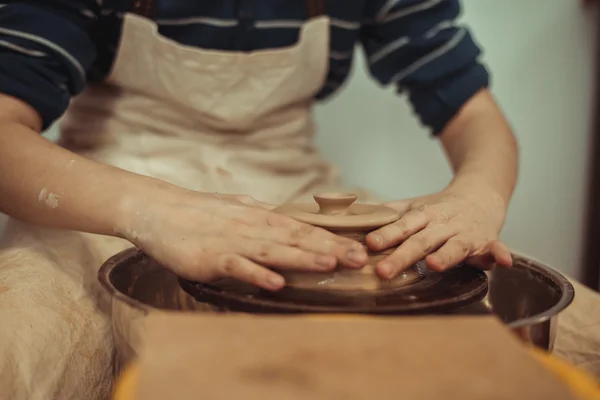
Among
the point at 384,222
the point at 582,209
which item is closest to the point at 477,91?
the point at 384,222

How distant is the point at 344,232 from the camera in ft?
1.83

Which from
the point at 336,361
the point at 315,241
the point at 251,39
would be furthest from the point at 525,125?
the point at 336,361

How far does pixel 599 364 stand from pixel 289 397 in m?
0.50

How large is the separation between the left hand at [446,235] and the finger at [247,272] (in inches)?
3.6

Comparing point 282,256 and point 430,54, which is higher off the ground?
point 430,54

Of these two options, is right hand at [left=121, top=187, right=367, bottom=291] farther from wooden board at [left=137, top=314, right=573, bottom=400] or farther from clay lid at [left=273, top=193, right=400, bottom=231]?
wooden board at [left=137, top=314, right=573, bottom=400]

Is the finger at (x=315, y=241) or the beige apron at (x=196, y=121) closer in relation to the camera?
the finger at (x=315, y=241)

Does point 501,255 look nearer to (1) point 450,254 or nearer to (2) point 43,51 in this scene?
(1) point 450,254

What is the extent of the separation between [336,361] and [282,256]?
187mm

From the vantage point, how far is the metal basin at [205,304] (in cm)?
48

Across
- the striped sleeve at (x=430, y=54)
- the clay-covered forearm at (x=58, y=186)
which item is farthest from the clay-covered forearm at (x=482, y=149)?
the clay-covered forearm at (x=58, y=186)

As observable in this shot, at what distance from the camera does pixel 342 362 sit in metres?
0.34

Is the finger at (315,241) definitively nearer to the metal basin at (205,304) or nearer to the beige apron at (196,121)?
the metal basin at (205,304)

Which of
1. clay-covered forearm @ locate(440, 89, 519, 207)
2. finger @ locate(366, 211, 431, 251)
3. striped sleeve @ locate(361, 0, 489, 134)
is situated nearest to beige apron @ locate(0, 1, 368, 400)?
striped sleeve @ locate(361, 0, 489, 134)
